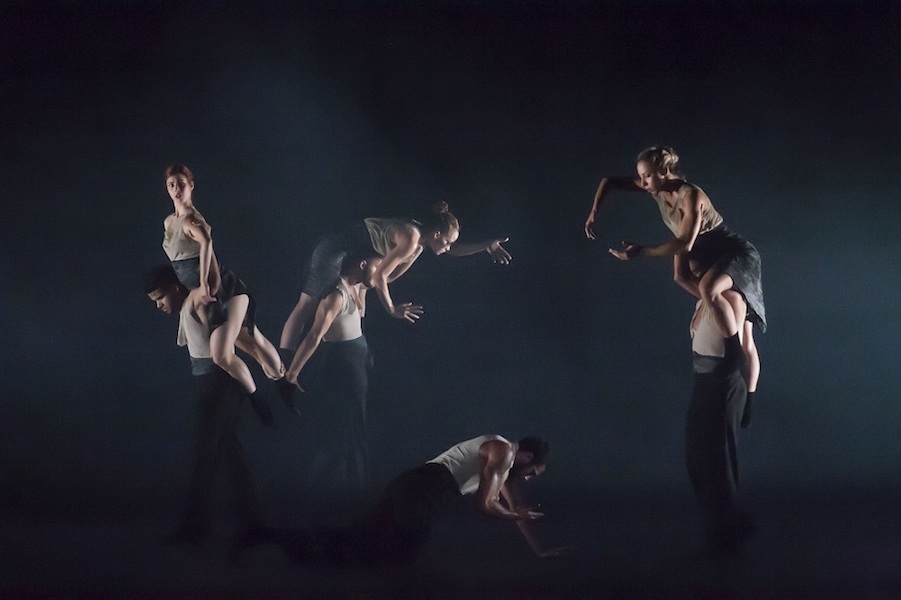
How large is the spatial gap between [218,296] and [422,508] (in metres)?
1.55

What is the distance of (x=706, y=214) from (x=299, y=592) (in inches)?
114

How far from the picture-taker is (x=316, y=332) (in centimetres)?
451

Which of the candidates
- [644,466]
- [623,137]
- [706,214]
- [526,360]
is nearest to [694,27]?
[623,137]

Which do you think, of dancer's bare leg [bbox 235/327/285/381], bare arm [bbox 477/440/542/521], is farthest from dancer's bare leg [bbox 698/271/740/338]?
dancer's bare leg [bbox 235/327/285/381]

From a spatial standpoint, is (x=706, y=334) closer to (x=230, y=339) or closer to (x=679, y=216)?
(x=679, y=216)

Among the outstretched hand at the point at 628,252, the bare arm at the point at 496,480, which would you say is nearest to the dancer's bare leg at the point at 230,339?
the bare arm at the point at 496,480

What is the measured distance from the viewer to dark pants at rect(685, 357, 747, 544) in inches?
175

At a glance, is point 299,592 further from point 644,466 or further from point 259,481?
point 644,466

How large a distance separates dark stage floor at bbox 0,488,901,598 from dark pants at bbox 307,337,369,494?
0.46 metres

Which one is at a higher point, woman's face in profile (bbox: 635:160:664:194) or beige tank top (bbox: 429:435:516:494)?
woman's face in profile (bbox: 635:160:664:194)

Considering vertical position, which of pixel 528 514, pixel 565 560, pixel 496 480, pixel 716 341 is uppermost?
pixel 716 341

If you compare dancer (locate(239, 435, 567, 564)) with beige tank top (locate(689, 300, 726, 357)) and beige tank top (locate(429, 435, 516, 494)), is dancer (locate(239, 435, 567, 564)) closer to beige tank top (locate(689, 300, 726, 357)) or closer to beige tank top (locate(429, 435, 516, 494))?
beige tank top (locate(429, 435, 516, 494))

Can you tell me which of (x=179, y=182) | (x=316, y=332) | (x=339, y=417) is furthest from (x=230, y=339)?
(x=179, y=182)

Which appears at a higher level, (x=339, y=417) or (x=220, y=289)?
(x=220, y=289)
